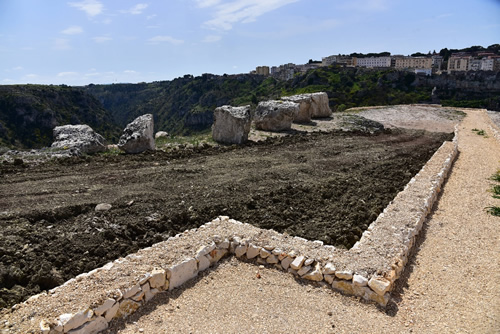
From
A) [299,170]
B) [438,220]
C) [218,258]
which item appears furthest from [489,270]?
[299,170]

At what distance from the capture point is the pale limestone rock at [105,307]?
16.7 ft

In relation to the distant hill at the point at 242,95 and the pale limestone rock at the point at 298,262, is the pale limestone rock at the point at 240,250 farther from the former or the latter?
the distant hill at the point at 242,95

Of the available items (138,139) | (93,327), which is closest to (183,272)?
(93,327)

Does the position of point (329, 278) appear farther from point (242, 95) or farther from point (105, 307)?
point (242, 95)

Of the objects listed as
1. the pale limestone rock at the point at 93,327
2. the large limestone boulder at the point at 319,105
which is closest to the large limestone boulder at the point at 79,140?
the pale limestone rock at the point at 93,327

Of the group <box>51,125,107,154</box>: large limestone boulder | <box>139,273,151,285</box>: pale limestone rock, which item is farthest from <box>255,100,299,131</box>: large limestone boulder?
<box>139,273,151,285</box>: pale limestone rock

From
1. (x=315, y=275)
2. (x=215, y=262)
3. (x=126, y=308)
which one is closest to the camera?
(x=126, y=308)

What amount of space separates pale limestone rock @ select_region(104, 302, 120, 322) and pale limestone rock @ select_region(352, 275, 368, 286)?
3858mm

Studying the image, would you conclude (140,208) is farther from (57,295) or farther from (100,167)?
(100,167)

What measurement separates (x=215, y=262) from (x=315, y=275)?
202 centimetres

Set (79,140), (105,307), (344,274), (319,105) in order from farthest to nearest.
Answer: (319,105) < (79,140) < (344,274) < (105,307)

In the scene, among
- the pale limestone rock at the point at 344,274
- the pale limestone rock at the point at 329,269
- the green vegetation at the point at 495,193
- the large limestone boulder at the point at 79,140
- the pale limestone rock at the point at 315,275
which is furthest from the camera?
the large limestone boulder at the point at 79,140

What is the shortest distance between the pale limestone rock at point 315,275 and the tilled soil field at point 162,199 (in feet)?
4.79

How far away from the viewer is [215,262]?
23.5 ft
